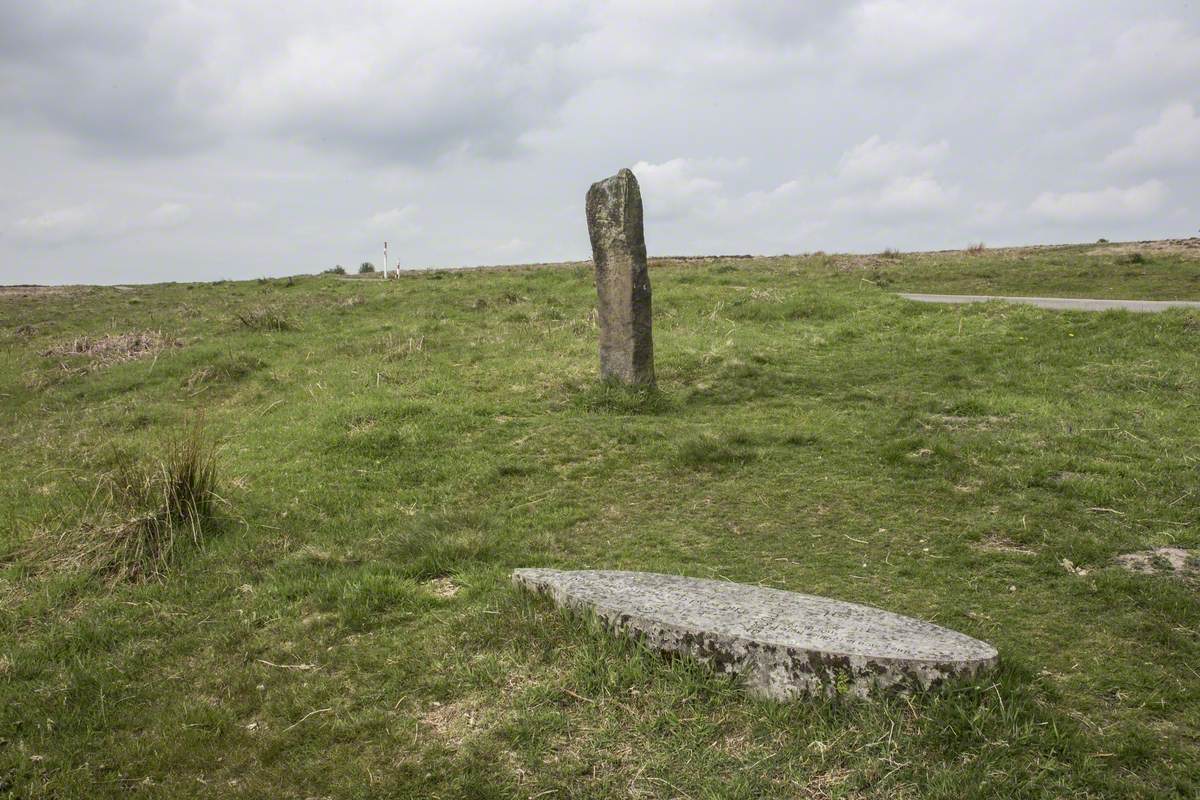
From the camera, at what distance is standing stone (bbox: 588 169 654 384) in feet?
40.1

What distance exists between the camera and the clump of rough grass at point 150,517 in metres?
6.91

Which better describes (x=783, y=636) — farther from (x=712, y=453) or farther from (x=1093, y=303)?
(x=1093, y=303)

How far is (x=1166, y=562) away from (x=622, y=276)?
785 centimetres

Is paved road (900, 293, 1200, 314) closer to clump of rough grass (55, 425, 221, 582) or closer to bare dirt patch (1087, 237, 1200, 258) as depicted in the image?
bare dirt patch (1087, 237, 1200, 258)

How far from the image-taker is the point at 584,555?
7.07 meters

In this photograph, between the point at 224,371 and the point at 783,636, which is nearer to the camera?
the point at 783,636

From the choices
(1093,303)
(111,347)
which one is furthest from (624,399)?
(111,347)

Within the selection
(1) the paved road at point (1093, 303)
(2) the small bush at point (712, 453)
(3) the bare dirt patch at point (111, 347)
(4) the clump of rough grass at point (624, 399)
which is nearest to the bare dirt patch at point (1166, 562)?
(2) the small bush at point (712, 453)

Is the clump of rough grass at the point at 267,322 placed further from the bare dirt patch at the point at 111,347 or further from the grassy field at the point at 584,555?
the grassy field at the point at 584,555

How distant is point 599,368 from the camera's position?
13.3 meters

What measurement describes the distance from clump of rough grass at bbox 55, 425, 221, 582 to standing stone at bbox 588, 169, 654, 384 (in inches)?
242

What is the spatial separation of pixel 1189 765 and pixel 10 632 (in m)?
7.38

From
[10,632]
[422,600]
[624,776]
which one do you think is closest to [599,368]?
[422,600]

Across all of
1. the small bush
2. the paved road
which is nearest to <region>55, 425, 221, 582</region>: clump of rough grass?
the small bush
